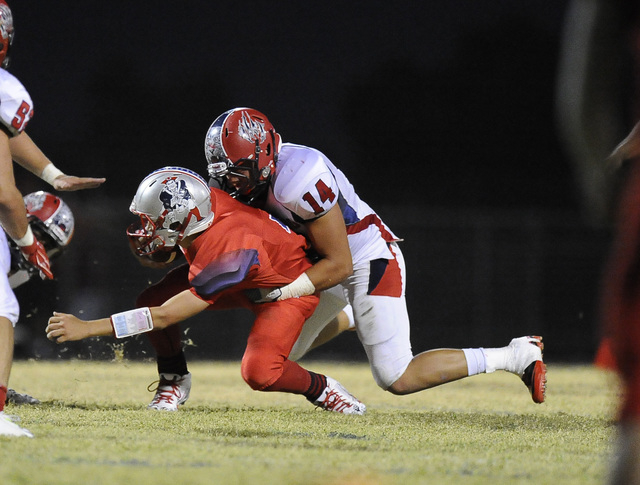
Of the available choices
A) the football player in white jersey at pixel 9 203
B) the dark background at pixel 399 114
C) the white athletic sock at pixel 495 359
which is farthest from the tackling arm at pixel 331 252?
the dark background at pixel 399 114

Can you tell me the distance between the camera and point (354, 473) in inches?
97.7

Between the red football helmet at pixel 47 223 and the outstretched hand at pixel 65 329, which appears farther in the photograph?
the red football helmet at pixel 47 223

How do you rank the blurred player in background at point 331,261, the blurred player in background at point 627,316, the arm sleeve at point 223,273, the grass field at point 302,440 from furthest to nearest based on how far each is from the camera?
the blurred player in background at point 331,261 < the arm sleeve at point 223,273 < the grass field at point 302,440 < the blurred player in background at point 627,316

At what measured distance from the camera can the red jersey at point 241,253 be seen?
3.88m

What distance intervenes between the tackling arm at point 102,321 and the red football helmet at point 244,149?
630mm

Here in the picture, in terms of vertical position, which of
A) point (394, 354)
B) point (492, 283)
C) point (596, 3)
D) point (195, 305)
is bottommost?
point (492, 283)

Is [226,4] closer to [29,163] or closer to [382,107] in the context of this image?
[382,107]

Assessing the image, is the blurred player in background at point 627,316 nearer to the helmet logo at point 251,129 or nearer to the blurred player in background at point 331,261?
the blurred player in background at point 331,261

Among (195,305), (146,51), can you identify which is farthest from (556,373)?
(146,51)

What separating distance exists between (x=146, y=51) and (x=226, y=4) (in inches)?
70.4

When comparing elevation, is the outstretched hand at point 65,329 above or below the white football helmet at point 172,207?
below

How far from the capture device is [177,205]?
393 centimetres

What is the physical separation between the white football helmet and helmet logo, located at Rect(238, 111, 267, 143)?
30 cm

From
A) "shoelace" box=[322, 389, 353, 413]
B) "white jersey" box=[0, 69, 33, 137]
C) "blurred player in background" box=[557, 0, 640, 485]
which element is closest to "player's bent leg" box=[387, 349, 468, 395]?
"shoelace" box=[322, 389, 353, 413]
